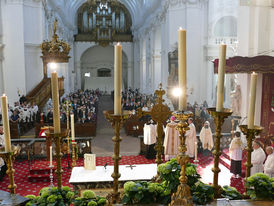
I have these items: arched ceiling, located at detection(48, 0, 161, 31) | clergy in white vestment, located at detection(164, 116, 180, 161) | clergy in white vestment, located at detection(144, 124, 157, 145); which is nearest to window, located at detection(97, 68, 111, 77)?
arched ceiling, located at detection(48, 0, 161, 31)

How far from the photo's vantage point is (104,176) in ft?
20.6

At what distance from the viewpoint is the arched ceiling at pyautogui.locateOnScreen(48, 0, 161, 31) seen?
2384cm

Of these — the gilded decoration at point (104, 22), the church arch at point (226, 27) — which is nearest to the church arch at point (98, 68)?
the gilded decoration at point (104, 22)

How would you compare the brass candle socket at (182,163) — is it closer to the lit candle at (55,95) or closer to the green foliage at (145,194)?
the green foliage at (145,194)

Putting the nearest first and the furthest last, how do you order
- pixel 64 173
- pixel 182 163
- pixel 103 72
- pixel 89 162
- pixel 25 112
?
pixel 182 163 → pixel 89 162 → pixel 64 173 → pixel 25 112 → pixel 103 72

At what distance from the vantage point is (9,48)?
637 inches

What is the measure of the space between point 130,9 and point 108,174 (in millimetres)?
30115

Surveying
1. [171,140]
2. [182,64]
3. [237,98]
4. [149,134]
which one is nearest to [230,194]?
[182,64]

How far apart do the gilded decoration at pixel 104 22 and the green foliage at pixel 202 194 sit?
110 ft

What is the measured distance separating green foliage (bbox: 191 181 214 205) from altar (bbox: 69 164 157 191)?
12.3ft

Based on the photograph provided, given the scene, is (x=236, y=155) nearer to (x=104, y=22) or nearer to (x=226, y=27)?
(x=226, y=27)

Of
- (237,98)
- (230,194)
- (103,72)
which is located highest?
(103,72)

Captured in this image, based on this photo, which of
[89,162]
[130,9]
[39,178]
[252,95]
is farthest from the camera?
[130,9]

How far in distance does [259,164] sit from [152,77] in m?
17.5
